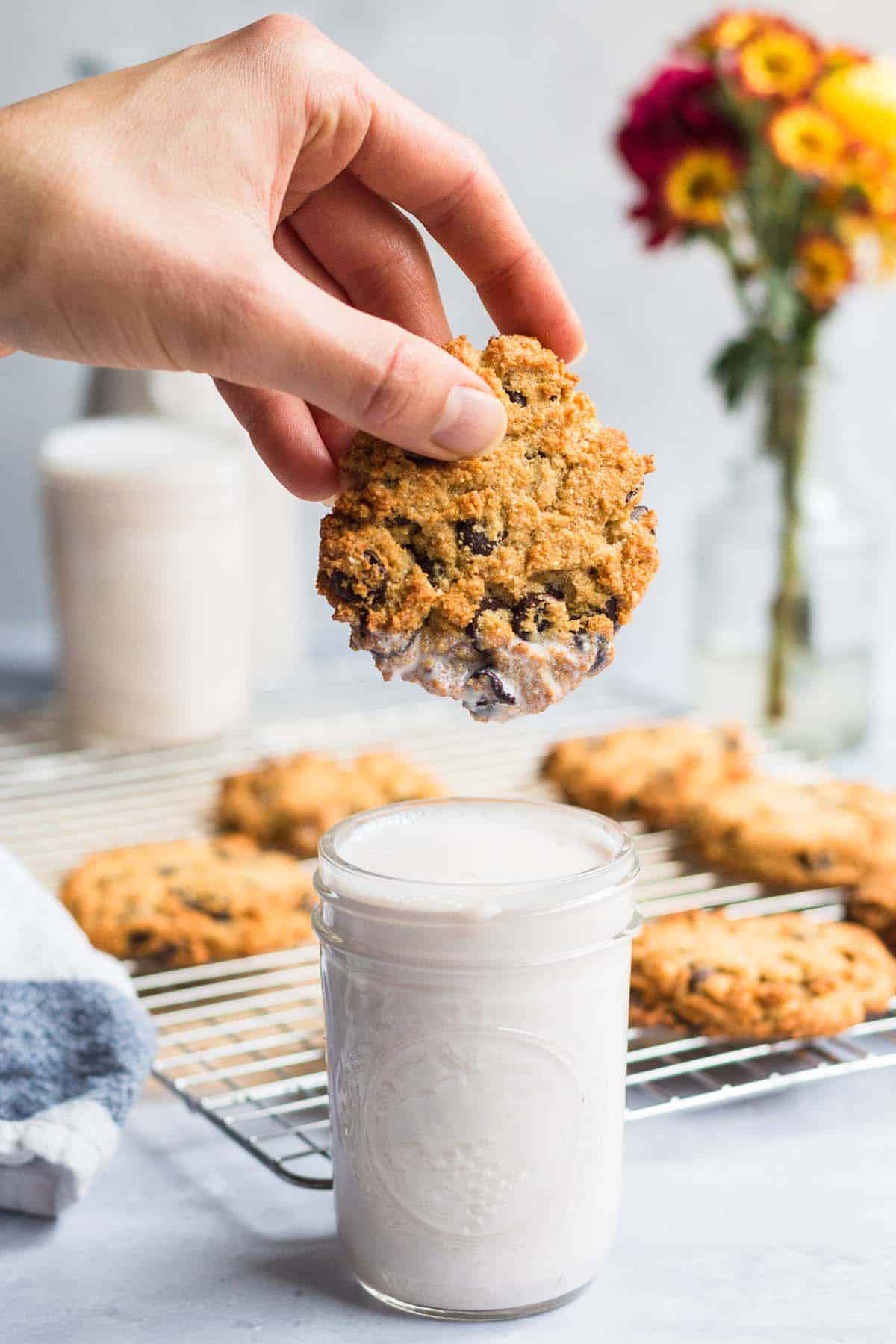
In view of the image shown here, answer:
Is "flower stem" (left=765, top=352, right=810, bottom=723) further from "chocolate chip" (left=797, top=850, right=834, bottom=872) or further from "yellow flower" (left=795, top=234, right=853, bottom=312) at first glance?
"chocolate chip" (left=797, top=850, right=834, bottom=872)

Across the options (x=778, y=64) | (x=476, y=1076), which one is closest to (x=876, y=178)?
(x=778, y=64)

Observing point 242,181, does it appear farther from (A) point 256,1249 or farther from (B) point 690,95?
(B) point 690,95

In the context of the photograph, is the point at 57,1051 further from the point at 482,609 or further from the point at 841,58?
the point at 841,58

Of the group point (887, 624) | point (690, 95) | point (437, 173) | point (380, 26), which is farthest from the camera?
point (887, 624)

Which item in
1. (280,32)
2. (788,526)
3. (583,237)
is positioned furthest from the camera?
(583,237)

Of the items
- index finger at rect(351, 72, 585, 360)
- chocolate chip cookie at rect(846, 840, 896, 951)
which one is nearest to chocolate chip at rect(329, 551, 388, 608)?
index finger at rect(351, 72, 585, 360)

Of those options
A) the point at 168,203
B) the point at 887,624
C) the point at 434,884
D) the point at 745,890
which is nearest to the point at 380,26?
the point at 887,624

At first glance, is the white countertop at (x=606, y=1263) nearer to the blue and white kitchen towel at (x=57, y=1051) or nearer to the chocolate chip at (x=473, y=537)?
the blue and white kitchen towel at (x=57, y=1051)

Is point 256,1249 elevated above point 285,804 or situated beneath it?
situated beneath
